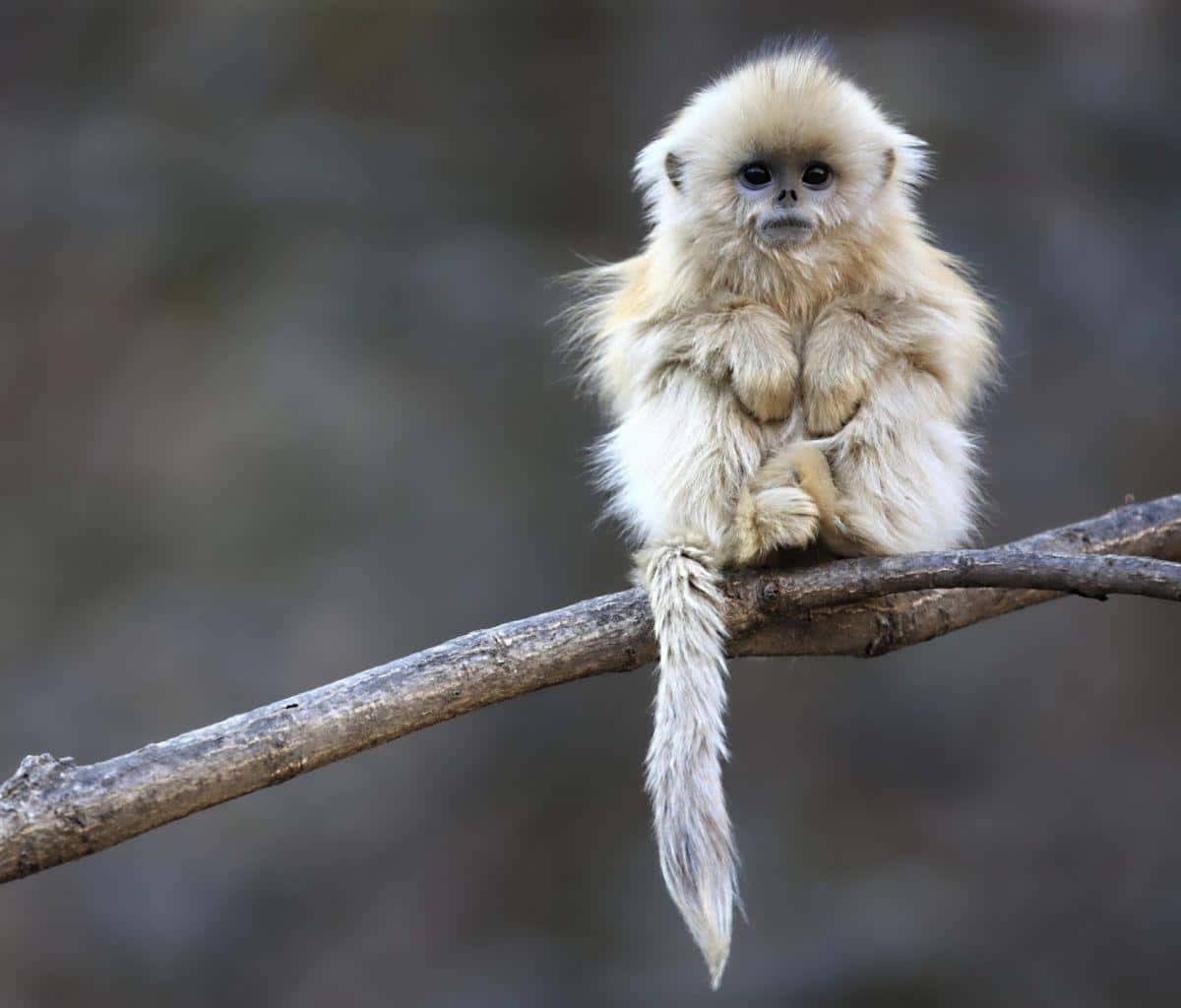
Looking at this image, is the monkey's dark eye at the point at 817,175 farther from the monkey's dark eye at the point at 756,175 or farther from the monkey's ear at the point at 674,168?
the monkey's ear at the point at 674,168

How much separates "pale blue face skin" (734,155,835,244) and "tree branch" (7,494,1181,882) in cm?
75

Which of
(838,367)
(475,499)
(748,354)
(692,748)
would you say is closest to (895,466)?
(838,367)

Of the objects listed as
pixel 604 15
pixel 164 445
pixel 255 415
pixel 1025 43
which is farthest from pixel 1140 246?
pixel 164 445

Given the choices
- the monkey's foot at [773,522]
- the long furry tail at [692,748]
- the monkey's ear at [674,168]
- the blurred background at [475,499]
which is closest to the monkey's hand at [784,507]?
the monkey's foot at [773,522]

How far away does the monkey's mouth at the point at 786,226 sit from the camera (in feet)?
10.0

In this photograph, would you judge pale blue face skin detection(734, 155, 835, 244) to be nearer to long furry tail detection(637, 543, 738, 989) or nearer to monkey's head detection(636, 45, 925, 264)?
monkey's head detection(636, 45, 925, 264)

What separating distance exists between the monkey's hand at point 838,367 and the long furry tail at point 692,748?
0.41 m

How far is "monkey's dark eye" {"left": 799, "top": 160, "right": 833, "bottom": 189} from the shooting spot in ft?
10.2

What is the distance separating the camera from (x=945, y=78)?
20.3ft

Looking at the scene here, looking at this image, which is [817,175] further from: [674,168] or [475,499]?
[475,499]

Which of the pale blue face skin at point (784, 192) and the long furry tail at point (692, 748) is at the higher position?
the pale blue face skin at point (784, 192)

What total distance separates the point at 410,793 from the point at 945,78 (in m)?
3.88

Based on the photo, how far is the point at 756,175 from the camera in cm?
313

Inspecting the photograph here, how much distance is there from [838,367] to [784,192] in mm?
410
